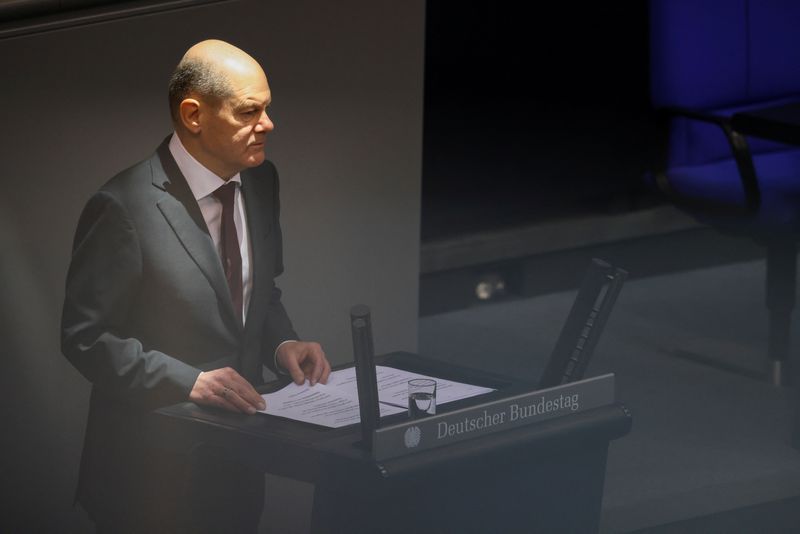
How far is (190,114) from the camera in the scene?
2314mm

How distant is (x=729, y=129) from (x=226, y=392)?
2293 mm

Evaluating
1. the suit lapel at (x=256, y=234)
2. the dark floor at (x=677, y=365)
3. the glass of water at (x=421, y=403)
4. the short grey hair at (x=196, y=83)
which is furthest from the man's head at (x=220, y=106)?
the dark floor at (x=677, y=365)

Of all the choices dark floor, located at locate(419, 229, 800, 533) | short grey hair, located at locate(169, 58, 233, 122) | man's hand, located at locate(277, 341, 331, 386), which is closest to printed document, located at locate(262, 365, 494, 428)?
man's hand, located at locate(277, 341, 331, 386)

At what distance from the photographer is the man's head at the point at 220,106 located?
2.29 metres

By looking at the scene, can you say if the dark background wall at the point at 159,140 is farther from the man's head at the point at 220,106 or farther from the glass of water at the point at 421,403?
the glass of water at the point at 421,403

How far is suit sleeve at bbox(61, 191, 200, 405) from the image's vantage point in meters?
2.29

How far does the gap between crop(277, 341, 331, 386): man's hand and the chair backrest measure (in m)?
2.15

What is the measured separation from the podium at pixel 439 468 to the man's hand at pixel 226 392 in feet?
0.07

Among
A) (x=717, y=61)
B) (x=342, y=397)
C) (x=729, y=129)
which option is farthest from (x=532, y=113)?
(x=342, y=397)

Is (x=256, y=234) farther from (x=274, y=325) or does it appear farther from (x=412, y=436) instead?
(x=412, y=436)

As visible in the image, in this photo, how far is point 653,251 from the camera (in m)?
5.39

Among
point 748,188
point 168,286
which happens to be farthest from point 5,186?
point 748,188

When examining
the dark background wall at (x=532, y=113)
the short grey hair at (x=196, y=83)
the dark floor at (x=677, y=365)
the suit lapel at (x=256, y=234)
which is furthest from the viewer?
the dark background wall at (x=532, y=113)

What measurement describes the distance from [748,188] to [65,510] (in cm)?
232
